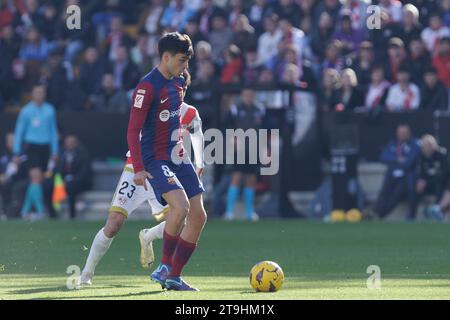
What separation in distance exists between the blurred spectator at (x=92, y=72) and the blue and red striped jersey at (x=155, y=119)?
13757 mm

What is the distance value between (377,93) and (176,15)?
479cm

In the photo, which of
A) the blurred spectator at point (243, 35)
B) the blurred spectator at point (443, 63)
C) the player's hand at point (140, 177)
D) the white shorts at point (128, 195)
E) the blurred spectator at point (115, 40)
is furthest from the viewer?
the blurred spectator at point (115, 40)

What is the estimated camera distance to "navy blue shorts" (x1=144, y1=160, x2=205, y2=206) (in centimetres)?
1101

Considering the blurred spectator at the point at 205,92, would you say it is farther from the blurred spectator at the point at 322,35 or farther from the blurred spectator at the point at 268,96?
the blurred spectator at the point at 322,35

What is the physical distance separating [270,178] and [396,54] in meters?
3.13

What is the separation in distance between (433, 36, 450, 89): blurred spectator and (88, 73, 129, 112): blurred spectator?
18.9 ft

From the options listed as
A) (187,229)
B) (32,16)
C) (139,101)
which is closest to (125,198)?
(187,229)

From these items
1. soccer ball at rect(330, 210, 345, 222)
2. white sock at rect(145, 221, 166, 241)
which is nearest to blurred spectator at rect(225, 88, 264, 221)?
soccer ball at rect(330, 210, 345, 222)

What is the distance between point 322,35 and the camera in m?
24.0

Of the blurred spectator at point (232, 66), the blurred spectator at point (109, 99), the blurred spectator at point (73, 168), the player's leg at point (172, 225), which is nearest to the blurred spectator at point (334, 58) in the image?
the blurred spectator at point (232, 66)

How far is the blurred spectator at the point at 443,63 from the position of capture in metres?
22.7

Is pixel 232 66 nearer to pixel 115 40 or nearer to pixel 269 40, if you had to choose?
pixel 269 40
